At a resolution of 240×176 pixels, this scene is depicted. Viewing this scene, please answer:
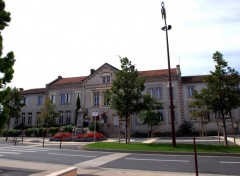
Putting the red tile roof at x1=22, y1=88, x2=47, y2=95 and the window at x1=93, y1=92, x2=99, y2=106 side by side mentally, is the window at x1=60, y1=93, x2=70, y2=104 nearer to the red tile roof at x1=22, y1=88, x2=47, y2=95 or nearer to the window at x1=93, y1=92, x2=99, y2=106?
the red tile roof at x1=22, y1=88, x2=47, y2=95

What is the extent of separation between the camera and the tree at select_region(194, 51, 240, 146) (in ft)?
59.8

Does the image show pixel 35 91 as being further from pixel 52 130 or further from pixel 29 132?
pixel 52 130

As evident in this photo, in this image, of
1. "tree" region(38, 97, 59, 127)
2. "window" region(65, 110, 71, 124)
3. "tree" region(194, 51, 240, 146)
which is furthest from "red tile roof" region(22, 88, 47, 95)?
"tree" region(194, 51, 240, 146)

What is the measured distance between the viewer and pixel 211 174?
30.8 feet

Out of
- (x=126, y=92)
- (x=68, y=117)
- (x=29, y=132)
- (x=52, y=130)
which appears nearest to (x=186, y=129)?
(x=126, y=92)

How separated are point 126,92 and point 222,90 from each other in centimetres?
813

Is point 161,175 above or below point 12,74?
below

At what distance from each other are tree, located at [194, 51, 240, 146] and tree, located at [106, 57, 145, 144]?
600cm

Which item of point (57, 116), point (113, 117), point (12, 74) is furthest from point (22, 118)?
point (12, 74)

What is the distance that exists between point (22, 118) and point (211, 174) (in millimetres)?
44873

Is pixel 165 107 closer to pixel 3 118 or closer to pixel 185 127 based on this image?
pixel 185 127

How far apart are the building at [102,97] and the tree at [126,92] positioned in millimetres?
11496

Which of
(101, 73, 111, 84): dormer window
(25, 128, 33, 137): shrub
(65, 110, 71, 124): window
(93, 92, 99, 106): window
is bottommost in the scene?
(25, 128, 33, 137): shrub

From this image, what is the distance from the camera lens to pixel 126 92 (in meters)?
A: 22.4
